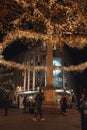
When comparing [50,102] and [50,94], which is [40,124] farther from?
→ [50,94]

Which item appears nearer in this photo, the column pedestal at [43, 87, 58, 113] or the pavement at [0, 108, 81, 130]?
the pavement at [0, 108, 81, 130]

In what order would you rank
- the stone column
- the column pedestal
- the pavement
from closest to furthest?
the pavement → the column pedestal → the stone column

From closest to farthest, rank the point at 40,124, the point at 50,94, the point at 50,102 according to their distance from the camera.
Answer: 1. the point at 40,124
2. the point at 50,102
3. the point at 50,94

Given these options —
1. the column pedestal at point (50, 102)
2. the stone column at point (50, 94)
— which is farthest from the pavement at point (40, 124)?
the stone column at point (50, 94)

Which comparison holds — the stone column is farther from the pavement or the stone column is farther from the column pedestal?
the pavement

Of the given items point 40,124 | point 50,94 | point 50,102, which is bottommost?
point 40,124

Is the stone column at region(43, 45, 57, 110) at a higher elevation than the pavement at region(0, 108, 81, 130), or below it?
higher

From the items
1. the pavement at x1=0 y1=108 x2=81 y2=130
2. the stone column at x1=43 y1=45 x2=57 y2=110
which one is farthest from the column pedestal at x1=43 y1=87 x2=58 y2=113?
the pavement at x1=0 y1=108 x2=81 y2=130

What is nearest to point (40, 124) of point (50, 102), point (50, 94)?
point (50, 102)

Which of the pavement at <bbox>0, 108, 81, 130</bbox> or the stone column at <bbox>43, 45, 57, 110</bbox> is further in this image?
the stone column at <bbox>43, 45, 57, 110</bbox>

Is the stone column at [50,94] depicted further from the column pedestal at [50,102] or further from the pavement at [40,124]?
the pavement at [40,124]

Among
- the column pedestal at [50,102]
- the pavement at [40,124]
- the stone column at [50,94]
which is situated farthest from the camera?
the stone column at [50,94]

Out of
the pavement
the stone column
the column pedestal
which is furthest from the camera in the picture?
the stone column

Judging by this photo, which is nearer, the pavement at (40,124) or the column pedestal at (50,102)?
the pavement at (40,124)
